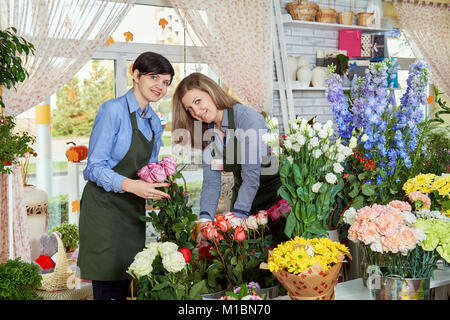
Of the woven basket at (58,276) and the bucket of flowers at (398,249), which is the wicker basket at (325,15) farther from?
the bucket of flowers at (398,249)

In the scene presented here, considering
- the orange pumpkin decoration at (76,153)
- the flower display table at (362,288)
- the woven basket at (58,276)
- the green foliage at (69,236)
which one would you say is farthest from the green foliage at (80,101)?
the flower display table at (362,288)

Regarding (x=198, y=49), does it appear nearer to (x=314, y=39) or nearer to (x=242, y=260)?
(x=314, y=39)

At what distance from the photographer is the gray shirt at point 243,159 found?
232cm

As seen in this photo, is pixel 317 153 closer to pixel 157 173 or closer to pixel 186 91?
pixel 157 173

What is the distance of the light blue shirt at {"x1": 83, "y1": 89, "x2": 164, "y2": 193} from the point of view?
6.79ft

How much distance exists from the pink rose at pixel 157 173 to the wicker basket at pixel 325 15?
3.96m

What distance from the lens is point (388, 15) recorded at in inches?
241

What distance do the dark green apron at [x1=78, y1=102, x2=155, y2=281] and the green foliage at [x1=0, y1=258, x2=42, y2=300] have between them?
0.82m

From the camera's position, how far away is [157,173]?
186 cm

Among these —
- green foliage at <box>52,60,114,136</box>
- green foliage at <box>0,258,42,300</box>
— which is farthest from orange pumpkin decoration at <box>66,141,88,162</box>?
green foliage at <box>0,258,42,300</box>

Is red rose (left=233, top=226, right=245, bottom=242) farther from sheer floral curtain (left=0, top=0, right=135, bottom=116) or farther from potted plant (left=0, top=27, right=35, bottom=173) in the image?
sheer floral curtain (left=0, top=0, right=135, bottom=116)

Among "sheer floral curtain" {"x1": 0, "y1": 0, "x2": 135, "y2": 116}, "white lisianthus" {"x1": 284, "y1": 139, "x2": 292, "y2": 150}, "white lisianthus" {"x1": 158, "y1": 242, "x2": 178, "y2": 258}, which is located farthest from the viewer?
"sheer floral curtain" {"x1": 0, "y1": 0, "x2": 135, "y2": 116}

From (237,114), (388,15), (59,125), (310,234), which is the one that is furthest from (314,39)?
(310,234)

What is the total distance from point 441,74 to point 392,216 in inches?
219
